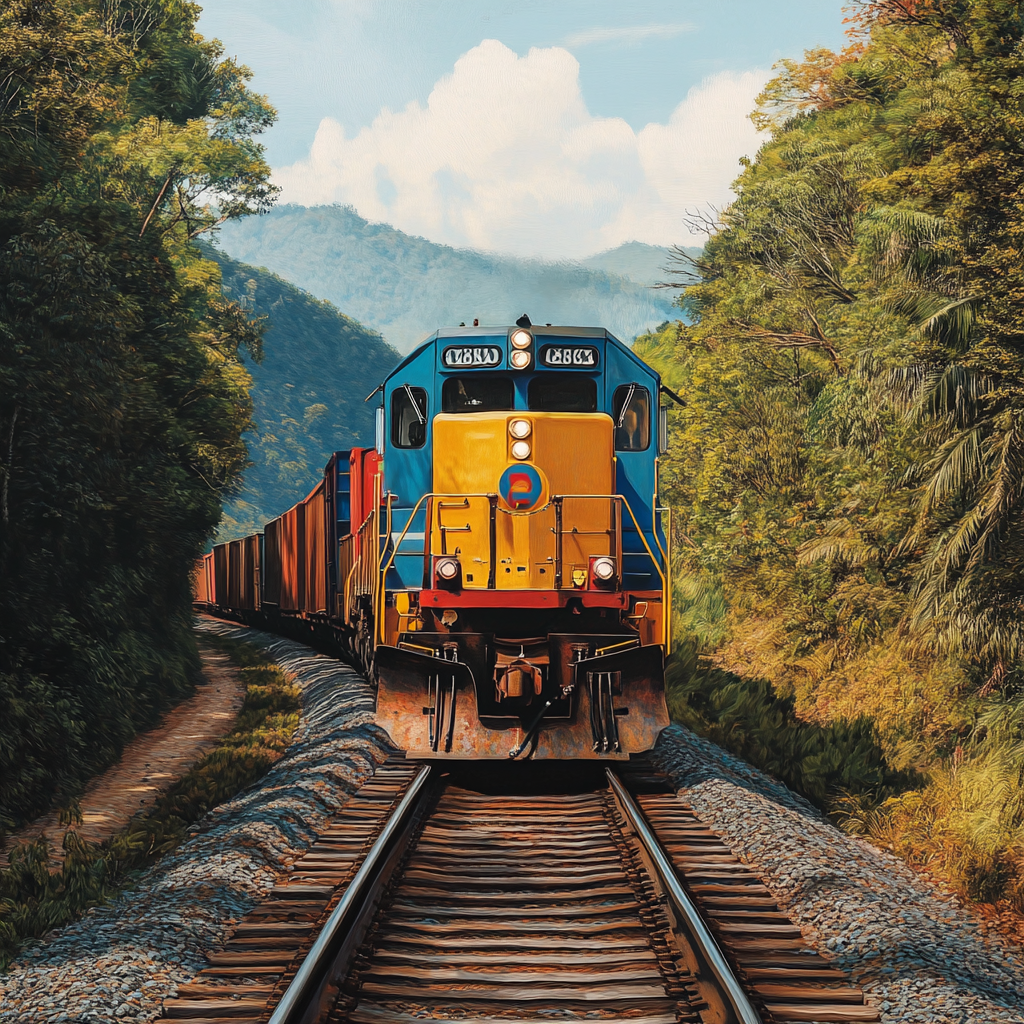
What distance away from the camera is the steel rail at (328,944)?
447 cm

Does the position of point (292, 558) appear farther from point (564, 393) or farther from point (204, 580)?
point (204, 580)

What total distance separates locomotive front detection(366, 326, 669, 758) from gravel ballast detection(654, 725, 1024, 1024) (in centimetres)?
119

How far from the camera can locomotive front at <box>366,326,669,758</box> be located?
30.0ft

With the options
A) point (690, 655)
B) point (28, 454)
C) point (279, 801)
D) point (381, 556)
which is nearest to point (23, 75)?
point (28, 454)

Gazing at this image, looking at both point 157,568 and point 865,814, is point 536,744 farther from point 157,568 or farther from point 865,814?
point 157,568

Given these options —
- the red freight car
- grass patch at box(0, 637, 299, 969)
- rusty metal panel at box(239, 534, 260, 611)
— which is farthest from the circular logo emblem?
rusty metal panel at box(239, 534, 260, 611)

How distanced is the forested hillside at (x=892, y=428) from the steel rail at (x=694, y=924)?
2606mm

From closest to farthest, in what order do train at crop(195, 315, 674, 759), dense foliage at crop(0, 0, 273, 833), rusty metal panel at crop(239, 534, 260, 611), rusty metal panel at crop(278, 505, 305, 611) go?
train at crop(195, 315, 674, 759) < dense foliage at crop(0, 0, 273, 833) < rusty metal panel at crop(278, 505, 305, 611) < rusty metal panel at crop(239, 534, 260, 611)

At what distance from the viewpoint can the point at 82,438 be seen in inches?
603

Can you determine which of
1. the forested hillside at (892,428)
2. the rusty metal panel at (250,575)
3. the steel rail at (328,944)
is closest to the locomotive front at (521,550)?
the steel rail at (328,944)

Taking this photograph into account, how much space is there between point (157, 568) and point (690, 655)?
1174 centimetres

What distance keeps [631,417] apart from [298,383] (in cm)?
14002

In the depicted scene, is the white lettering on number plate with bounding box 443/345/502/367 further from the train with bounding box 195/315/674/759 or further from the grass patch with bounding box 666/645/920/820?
the grass patch with bounding box 666/645/920/820

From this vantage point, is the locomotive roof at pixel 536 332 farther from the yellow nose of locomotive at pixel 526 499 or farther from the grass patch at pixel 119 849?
the grass patch at pixel 119 849
